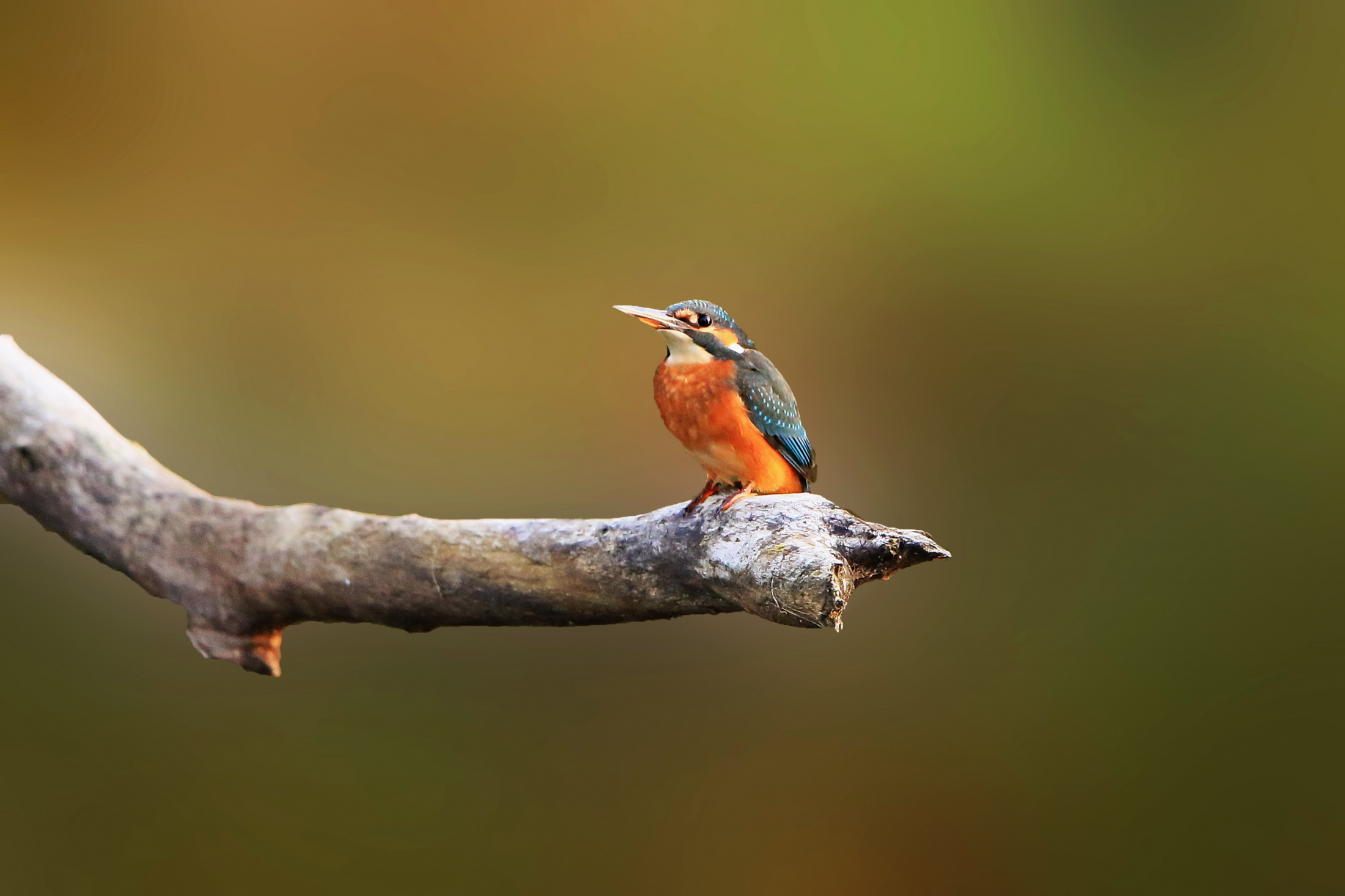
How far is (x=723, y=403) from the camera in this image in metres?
2.24

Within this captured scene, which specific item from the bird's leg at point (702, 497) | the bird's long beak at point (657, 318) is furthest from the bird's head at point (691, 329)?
the bird's leg at point (702, 497)

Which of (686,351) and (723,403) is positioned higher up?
(686,351)

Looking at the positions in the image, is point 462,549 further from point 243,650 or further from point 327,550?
point 243,650

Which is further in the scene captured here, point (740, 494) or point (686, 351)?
point (686, 351)

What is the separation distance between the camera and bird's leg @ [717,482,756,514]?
2.14 meters

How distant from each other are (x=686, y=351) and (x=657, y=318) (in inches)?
4.3

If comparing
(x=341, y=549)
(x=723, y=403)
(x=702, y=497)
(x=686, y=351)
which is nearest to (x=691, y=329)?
(x=686, y=351)

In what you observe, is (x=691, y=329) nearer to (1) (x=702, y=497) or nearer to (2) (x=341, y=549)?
(1) (x=702, y=497)

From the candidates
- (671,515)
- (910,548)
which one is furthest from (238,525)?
(910,548)

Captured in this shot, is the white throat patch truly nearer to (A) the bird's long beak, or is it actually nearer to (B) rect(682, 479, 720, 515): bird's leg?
(A) the bird's long beak

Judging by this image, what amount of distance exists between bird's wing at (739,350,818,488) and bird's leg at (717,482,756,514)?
12 cm

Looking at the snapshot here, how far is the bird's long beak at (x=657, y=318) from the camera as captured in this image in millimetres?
2297

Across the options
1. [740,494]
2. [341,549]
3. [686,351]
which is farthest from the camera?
[341,549]

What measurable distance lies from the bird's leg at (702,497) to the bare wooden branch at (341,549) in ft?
0.08
